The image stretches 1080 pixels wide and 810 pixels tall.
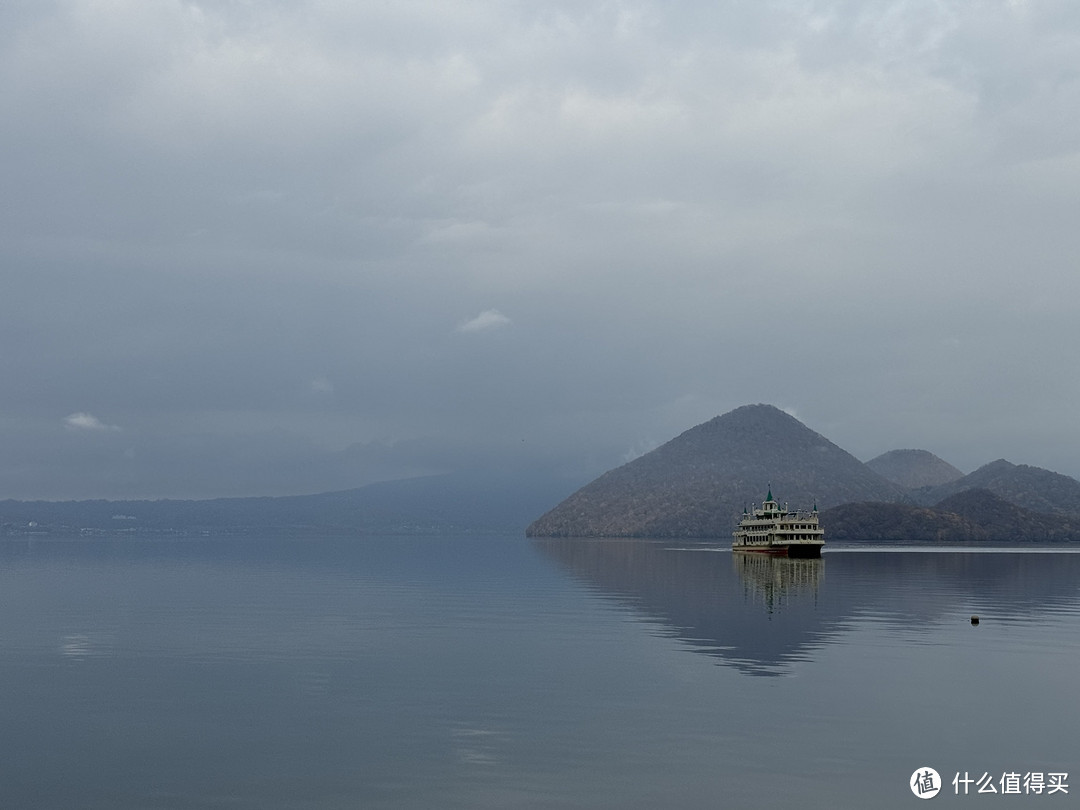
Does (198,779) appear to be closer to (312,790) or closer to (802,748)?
(312,790)

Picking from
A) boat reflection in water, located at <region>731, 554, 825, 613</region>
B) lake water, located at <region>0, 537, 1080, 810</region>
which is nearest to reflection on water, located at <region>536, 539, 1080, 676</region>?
boat reflection in water, located at <region>731, 554, 825, 613</region>

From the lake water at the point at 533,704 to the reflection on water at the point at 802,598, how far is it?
75 cm

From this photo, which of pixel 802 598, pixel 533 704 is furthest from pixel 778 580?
pixel 533 704

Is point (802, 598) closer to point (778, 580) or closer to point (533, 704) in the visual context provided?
point (778, 580)

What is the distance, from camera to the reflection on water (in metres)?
73.5

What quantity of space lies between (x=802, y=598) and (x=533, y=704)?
65896 millimetres

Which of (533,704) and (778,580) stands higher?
(778,580)

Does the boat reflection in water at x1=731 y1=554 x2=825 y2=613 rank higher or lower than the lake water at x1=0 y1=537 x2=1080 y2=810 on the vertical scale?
higher

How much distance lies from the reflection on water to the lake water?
0.75m

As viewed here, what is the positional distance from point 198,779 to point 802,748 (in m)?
21.0

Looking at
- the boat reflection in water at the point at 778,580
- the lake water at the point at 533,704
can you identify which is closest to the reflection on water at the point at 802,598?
the boat reflection in water at the point at 778,580

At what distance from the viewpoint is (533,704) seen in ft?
163

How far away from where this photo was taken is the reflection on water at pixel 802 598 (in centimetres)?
7350

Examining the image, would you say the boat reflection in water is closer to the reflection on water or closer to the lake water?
the reflection on water
